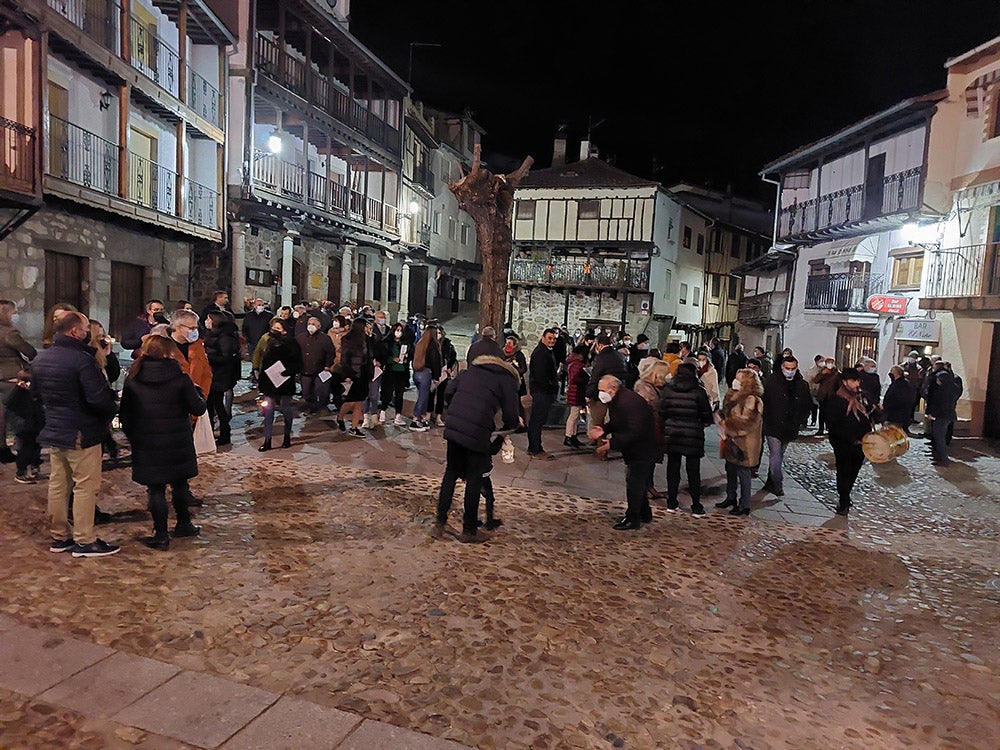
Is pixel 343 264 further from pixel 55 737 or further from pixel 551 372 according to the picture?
pixel 55 737

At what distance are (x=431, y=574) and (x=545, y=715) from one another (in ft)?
6.07

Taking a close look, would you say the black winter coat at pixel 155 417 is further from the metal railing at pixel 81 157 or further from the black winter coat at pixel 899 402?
the black winter coat at pixel 899 402

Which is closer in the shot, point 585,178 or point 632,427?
point 632,427

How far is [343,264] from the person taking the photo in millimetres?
26688

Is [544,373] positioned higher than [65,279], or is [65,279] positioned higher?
[65,279]

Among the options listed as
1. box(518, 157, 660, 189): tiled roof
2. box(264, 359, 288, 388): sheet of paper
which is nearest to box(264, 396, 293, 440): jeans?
box(264, 359, 288, 388): sheet of paper

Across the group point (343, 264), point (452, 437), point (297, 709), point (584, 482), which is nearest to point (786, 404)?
point (584, 482)

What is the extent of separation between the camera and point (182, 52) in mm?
17281

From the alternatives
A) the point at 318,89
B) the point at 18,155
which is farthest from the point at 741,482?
the point at 318,89

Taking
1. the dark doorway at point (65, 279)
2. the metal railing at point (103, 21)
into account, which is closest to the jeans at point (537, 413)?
the dark doorway at point (65, 279)

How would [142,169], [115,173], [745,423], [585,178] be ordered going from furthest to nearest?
[585,178] < [142,169] < [115,173] < [745,423]

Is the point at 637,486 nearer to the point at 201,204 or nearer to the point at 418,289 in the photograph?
the point at 201,204

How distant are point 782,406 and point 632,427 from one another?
283cm

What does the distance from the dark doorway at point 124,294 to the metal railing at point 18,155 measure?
12.9ft
